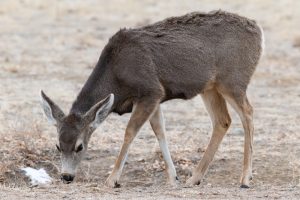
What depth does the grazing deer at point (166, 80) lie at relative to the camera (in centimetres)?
1220

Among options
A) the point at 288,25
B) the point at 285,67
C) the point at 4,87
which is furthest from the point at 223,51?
the point at 288,25

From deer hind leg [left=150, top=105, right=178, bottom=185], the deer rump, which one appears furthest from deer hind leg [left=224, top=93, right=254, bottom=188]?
deer hind leg [left=150, top=105, right=178, bottom=185]

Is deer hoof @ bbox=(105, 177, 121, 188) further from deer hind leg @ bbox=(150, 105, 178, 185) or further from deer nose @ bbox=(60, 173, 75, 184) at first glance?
deer hind leg @ bbox=(150, 105, 178, 185)

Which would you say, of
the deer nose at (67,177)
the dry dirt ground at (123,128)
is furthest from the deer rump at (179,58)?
the dry dirt ground at (123,128)

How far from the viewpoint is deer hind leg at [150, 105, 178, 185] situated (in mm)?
13359

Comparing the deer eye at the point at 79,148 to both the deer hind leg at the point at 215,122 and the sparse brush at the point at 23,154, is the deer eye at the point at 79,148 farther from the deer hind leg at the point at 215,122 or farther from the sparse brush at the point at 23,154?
the deer hind leg at the point at 215,122

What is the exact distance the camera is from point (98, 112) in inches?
477

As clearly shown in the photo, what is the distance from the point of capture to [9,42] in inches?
1077

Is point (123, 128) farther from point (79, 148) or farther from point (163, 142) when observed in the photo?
point (79, 148)

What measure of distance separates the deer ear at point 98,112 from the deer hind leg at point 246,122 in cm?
196

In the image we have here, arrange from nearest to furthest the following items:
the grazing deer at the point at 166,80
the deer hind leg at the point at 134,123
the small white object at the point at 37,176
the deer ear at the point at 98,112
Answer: the deer ear at the point at 98,112
the grazing deer at the point at 166,80
the deer hind leg at the point at 134,123
the small white object at the point at 37,176

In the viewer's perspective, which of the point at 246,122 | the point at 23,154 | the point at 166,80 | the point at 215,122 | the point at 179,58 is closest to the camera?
the point at 166,80

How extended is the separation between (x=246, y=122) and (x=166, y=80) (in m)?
1.36

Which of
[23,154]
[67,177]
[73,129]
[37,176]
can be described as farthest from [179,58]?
[23,154]
